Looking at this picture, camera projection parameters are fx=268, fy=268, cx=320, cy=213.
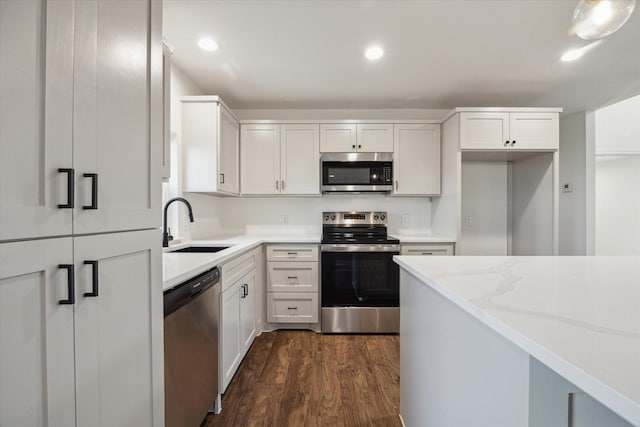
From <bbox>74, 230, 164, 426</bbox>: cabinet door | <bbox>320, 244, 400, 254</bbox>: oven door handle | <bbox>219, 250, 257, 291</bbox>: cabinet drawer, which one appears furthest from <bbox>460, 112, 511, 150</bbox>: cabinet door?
<bbox>74, 230, 164, 426</bbox>: cabinet door

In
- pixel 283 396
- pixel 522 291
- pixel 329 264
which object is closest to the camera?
pixel 522 291

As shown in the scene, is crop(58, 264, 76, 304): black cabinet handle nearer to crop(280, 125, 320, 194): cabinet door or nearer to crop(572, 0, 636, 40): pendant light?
crop(572, 0, 636, 40): pendant light

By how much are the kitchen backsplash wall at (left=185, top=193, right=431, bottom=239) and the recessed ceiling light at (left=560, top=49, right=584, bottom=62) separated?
5.63ft

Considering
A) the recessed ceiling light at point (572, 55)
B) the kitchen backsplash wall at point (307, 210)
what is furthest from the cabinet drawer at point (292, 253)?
the recessed ceiling light at point (572, 55)

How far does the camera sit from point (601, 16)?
3.75ft

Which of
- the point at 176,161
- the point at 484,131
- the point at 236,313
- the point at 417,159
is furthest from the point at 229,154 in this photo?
the point at 484,131

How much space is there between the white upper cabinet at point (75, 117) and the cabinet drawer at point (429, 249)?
92.3 inches

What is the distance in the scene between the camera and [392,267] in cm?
265

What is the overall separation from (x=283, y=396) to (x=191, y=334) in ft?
2.92

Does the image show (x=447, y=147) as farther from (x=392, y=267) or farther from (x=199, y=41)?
(x=199, y=41)

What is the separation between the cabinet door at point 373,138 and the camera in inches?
117

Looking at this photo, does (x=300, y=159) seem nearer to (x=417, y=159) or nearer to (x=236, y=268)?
(x=417, y=159)

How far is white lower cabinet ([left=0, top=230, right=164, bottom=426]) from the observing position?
19.6 inches

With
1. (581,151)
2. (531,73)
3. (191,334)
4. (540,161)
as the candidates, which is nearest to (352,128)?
(531,73)
